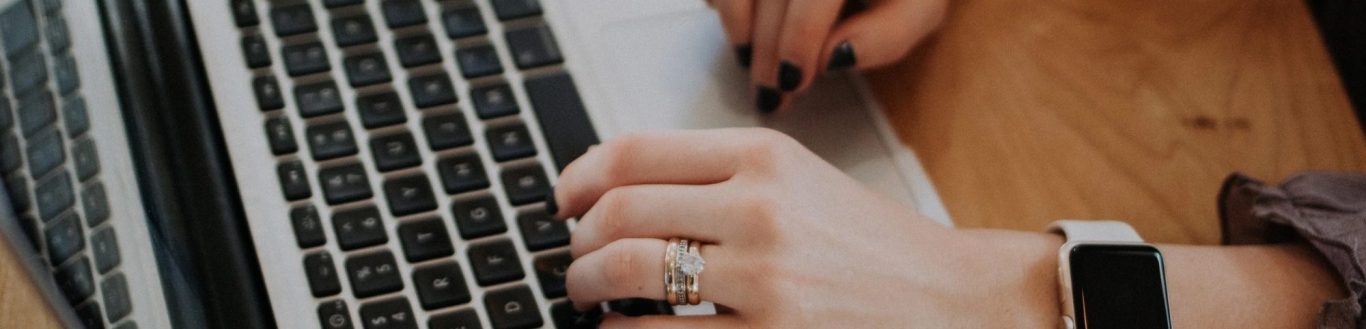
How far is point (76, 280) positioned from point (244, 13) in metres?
0.17

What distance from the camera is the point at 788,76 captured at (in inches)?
21.1

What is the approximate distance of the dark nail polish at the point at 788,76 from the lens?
1.76ft

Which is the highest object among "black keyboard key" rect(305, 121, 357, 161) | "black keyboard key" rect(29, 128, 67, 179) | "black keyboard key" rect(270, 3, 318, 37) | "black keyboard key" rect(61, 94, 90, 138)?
"black keyboard key" rect(270, 3, 318, 37)

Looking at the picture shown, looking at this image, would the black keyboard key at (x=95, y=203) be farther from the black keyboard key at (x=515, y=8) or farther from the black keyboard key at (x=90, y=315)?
the black keyboard key at (x=515, y=8)

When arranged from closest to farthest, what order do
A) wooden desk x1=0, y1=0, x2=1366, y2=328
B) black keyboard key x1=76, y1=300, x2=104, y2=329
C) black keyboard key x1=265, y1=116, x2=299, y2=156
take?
black keyboard key x1=76, y1=300, x2=104, y2=329
black keyboard key x1=265, y1=116, x2=299, y2=156
wooden desk x1=0, y1=0, x2=1366, y2=328

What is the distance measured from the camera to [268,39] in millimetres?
501

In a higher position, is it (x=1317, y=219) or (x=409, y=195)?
(x=409, y=195)

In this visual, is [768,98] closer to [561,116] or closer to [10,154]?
Result: [561,116]

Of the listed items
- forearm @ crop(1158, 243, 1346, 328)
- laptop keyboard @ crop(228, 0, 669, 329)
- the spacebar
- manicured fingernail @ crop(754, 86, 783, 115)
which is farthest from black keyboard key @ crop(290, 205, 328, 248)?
forearm @ crop(1158, 243, 1346, 328)

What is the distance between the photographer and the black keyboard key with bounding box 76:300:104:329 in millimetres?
364

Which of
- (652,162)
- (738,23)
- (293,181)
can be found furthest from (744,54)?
(293,181)

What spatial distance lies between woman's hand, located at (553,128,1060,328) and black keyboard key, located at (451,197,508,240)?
28 millimetres

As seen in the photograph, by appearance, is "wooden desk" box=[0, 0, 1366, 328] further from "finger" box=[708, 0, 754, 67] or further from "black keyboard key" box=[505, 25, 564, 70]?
"black keyboard key" box=[505, 25, 564, 70]

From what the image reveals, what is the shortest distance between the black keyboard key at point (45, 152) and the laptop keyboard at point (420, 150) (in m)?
0.08
